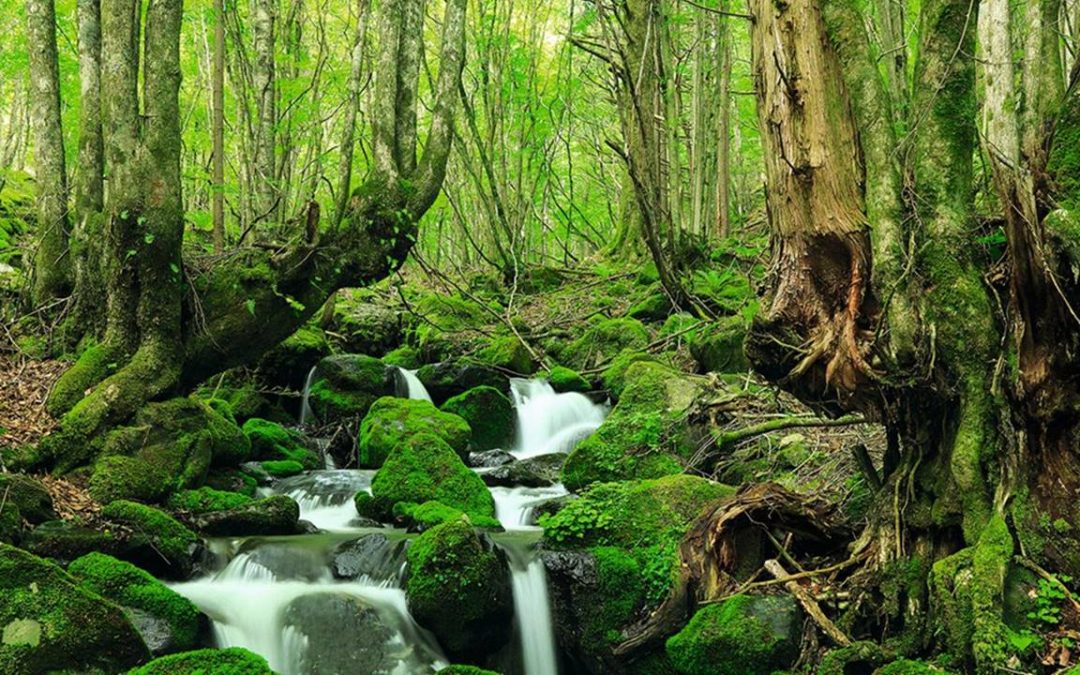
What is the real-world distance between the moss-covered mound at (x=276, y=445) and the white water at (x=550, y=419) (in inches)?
118

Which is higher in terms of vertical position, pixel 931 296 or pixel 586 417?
pixel 931 296

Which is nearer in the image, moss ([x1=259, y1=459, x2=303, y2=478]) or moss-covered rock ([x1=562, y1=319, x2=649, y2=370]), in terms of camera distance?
moss ([x1=259, y1=459, x2=303, y2=478])

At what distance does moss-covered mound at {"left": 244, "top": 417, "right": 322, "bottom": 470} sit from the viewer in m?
10.9

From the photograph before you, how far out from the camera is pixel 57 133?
998 centimetres

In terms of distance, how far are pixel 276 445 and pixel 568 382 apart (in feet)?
15.7

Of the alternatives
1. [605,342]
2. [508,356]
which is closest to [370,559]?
[508,356]

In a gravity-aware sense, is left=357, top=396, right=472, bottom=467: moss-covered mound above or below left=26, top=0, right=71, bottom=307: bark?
below

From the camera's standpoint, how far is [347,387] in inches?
515

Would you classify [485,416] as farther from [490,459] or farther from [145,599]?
[145,599]

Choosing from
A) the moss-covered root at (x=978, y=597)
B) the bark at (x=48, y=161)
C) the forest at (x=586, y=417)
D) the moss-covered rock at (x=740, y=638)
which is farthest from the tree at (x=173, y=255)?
the moss-covered root at (x=978, y=597)

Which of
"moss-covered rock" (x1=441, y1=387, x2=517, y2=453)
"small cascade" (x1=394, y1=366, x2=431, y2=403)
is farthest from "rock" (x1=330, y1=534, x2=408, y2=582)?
"small cascade" (x1=394, y1=366, x2=431, y2=403)

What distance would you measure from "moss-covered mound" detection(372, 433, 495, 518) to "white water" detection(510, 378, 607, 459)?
127 inches

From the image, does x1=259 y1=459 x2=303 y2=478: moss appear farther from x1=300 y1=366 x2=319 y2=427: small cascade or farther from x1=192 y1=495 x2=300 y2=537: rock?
x1=300 y1=366 x2=319 y2=427: small cascade

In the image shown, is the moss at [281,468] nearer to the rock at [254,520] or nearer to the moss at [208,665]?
the rock at [254,520]
